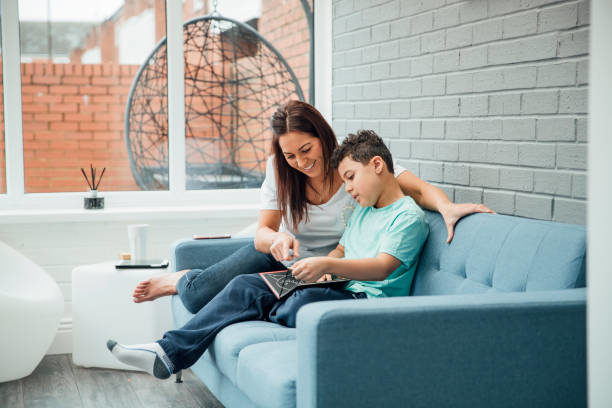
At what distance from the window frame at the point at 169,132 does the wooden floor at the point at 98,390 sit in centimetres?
87

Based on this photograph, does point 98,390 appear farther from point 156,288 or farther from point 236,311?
point 236,311

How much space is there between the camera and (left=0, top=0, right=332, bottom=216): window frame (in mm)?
3516

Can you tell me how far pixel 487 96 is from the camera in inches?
94.1

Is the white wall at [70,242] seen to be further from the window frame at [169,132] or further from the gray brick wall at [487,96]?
the gray brick wall at [487,96]

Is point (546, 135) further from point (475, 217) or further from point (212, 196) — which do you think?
point (212, 196)

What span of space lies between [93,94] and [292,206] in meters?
1.59

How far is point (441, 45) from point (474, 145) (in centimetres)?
43

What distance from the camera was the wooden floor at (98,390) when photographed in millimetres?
2732

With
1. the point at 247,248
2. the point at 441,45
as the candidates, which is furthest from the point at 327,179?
the point at 441,45

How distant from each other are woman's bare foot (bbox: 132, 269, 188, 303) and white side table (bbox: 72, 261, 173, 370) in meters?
0.30

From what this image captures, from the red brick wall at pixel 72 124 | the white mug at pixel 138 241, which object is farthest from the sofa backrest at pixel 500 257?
the red brick wall at pixel 72 124

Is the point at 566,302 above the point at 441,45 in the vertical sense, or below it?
below

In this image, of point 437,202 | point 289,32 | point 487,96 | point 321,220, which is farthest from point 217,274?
point 289,32

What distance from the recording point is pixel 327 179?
2.67m
